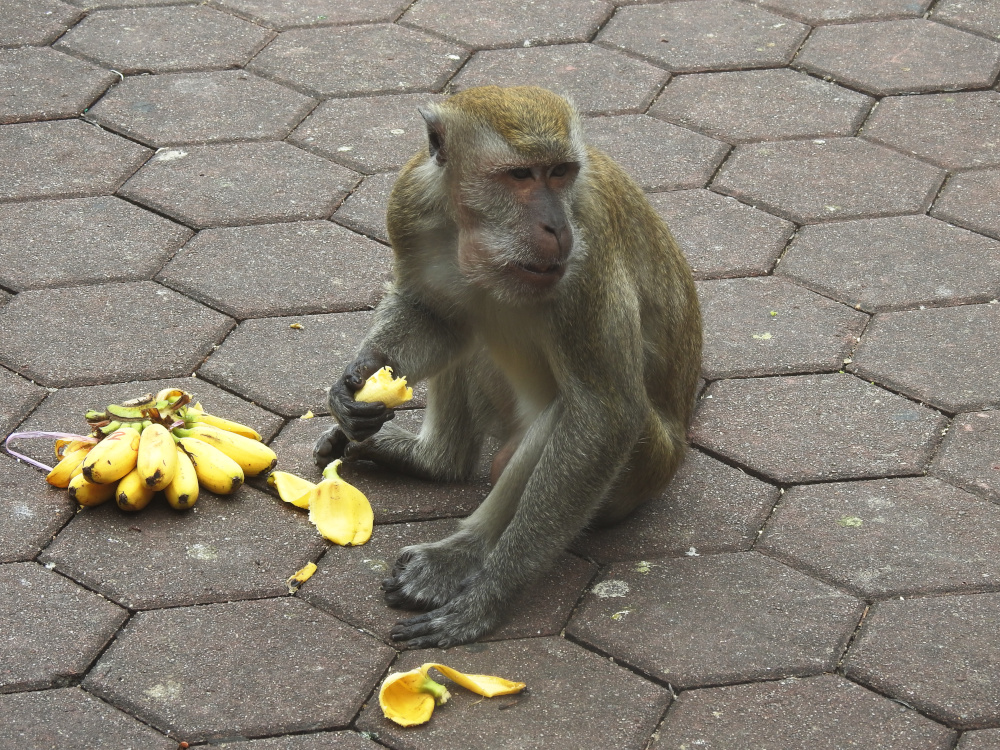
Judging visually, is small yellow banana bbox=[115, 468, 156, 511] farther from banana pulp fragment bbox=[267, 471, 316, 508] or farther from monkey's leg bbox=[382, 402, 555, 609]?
monkey's leg bbox=[382, 402, 555, 609]

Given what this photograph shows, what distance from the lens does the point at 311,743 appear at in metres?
3.47

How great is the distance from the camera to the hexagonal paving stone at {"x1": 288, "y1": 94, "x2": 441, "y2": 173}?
5871 millimetres

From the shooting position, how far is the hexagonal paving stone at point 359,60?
20.8ft

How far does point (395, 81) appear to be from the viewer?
6.36m

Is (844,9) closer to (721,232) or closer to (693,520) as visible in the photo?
(721,232)

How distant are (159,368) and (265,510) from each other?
81cm

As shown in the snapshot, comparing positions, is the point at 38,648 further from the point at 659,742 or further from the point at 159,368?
the point at 659,742

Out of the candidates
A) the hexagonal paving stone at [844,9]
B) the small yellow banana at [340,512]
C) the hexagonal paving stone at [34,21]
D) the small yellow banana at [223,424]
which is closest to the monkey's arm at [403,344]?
the small yellow banana at [340,512]

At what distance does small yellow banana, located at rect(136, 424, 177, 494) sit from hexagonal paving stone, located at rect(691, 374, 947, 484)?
5.56 feet

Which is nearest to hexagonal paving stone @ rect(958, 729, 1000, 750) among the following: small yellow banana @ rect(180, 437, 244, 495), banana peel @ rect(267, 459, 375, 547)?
banana peel @ rect(267, 459, 375, 547)

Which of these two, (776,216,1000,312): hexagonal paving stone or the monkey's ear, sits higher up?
the monkey's ear

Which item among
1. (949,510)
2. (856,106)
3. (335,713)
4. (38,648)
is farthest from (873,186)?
(38,648)

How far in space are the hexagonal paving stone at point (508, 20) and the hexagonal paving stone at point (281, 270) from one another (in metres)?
1.65

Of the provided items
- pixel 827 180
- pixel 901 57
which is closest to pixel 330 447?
pixel 827 180
